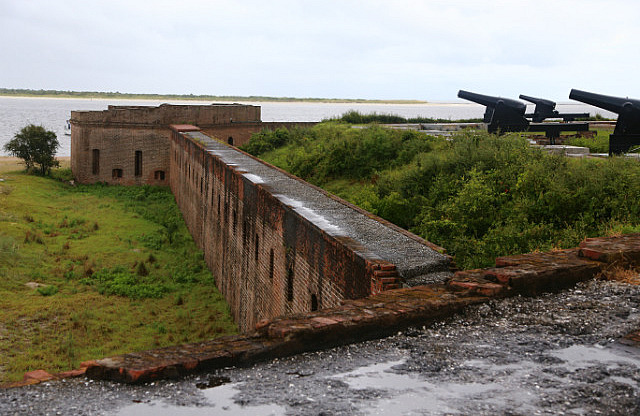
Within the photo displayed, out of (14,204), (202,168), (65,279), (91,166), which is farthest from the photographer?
(91,166)

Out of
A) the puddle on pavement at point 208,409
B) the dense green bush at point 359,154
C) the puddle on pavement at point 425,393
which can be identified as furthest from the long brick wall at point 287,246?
the dense green bush at point 359,154

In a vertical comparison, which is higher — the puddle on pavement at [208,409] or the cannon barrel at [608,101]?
the cannon barrel at [608,101]

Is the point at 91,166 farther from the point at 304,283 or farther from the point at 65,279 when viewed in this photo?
the point at 304,283

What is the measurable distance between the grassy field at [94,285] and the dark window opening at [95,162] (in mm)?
5412

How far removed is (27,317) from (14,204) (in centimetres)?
1204

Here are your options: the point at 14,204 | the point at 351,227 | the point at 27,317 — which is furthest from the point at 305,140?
the point at 351,227

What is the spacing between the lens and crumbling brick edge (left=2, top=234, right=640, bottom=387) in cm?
354

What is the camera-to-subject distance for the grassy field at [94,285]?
11.5m

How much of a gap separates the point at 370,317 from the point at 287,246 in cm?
444

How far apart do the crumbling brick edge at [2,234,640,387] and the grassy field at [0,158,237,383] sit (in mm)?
7197

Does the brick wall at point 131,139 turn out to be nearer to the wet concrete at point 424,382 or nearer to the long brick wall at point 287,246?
the long brick wall at point 287,246

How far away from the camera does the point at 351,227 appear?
26.5 feet

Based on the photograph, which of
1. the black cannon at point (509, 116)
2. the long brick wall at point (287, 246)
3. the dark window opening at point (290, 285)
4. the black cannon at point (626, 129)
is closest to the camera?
the long brick wall at point (287, 246)

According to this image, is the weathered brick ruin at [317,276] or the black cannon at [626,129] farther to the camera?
the black cannon at [626,129]
